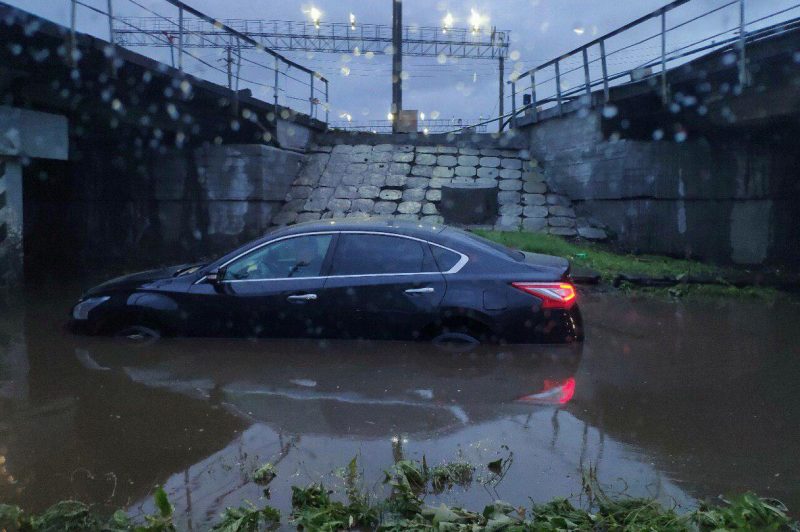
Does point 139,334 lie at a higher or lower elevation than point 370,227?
lower

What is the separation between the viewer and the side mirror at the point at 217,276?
6.93 meters

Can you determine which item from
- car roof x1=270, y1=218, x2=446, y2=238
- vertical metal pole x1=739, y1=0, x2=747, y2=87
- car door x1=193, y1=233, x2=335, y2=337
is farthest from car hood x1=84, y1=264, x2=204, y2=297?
vertical metal pole x1=739, y1=0, x2=747, y2=87

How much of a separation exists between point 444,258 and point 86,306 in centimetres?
371

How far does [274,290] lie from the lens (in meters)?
6.86

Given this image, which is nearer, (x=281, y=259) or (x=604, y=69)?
(x=281, y=259)

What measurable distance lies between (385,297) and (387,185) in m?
11.4

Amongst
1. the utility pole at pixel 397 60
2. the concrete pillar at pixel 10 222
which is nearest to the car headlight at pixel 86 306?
the concrete pillar at pixel 10 222

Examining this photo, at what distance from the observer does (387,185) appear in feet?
58.7

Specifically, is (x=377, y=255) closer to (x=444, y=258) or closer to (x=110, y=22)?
(x=444, y=258)

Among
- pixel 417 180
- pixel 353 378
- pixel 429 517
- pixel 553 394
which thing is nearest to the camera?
pixel 429 517

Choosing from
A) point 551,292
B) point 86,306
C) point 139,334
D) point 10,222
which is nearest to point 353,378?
point 551,292

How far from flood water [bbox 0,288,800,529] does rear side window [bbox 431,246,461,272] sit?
2.64 feet

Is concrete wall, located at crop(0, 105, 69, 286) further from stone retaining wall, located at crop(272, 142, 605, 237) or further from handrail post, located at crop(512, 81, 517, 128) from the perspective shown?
handrail post, located at crop(512, 81, 517, 128)

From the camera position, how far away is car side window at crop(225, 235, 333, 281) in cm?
694
